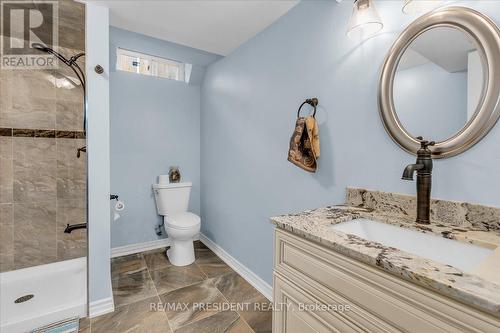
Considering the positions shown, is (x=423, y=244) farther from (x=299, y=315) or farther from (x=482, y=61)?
(x=482, y=61)

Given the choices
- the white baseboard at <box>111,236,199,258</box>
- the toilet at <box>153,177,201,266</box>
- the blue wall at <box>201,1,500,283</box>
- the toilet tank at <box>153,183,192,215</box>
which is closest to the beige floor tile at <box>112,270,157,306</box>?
the toilet at <box>153,177,201,266</box>

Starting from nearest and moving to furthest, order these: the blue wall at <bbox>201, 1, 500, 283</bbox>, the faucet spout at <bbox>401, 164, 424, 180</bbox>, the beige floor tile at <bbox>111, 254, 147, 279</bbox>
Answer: the faucet spout at <bbox>401, 164, 424, 180</bbox>, the blue wall at <bbox>201, 1, 500, 283</bbox>, the beige floor tile at <bbox>111, 254, 147, 279</bbox>

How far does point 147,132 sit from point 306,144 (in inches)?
81.9

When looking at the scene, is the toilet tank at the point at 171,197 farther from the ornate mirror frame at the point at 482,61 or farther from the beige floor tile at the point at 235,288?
the ornate mirror frame at the point at 482,61

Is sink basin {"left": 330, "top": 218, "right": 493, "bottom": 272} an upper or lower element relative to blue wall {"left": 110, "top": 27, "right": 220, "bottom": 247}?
lower

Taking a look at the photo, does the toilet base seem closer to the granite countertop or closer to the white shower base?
the white shower base

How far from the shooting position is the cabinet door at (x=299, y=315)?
81 cm

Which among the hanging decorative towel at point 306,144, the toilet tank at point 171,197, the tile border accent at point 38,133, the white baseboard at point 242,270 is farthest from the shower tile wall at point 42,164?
the hanging decorative towel at point 306,144

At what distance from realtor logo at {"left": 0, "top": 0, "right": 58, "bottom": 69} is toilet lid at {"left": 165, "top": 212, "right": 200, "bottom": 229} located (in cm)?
176

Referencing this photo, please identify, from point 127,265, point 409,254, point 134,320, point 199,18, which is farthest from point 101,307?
point 199,18

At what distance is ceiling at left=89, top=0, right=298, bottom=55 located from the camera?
1725 millimetres

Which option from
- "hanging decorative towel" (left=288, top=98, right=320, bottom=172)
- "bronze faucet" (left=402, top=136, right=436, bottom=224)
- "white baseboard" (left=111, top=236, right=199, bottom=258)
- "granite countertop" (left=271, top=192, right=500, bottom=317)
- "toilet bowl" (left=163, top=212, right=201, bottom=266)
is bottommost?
"white baseboard" (left=111, top=236, right=199, bottom=258)

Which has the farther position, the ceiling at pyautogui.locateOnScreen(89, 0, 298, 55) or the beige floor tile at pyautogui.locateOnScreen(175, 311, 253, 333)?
the ceiling at pyautogui.locateOnScreen(89, 0, 298, 55)

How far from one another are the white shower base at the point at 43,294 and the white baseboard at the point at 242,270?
1.28 m
